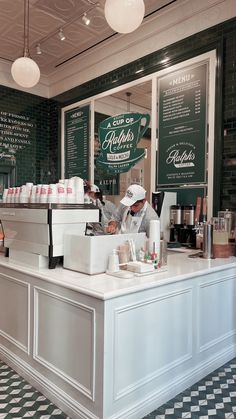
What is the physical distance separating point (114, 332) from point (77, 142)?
13.0ft

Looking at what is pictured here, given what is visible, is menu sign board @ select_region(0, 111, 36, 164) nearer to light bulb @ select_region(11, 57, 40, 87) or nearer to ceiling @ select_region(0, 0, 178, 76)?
ceiling @ select_region(0, 0, 178, 76)

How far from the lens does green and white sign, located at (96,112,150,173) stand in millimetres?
4230

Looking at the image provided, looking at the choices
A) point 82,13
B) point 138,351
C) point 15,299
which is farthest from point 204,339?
point 82,13

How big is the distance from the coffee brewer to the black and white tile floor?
1.39m

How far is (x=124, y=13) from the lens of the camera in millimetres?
2326

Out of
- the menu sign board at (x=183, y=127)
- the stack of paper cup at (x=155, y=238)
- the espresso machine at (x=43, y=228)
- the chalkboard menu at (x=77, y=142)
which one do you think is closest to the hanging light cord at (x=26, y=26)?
the chalkboard menu at (x=77, y=142)

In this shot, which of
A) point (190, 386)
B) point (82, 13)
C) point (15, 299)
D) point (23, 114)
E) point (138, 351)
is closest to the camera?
point (138, 351)

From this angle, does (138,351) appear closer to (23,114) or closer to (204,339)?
(204,339)

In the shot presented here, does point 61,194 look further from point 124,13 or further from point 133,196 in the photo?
point 124,13

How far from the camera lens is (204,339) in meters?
2.39

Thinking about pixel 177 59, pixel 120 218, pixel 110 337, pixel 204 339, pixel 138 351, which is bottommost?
pixel 204 339

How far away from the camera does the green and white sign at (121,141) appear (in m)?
4.23

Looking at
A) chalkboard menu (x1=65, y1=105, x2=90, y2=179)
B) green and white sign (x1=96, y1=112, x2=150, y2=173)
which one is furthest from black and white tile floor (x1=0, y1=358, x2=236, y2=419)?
chalkboard menu (x1=65, y1=105, x2=90, y2=179)

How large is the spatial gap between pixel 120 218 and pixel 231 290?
148 centimetres
